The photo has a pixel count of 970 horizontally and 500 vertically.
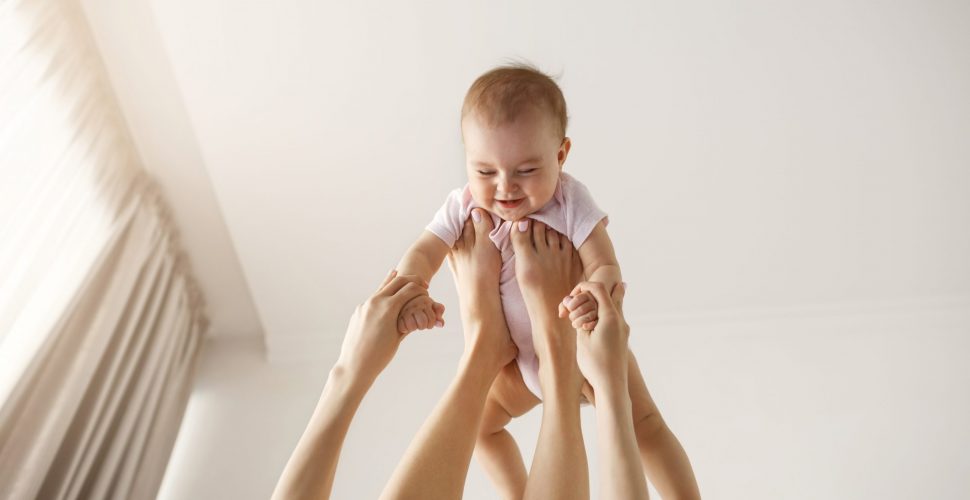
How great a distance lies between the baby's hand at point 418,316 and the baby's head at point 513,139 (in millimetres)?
214

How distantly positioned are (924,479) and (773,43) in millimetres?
1342

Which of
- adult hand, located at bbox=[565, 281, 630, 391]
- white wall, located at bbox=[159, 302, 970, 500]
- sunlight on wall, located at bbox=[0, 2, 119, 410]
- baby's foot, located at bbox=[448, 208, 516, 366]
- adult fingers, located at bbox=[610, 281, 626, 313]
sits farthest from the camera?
white wall, located at bbox=[159, 302, 970, 500]

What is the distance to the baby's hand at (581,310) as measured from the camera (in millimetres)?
1333

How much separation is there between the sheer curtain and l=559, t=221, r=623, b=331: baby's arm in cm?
135

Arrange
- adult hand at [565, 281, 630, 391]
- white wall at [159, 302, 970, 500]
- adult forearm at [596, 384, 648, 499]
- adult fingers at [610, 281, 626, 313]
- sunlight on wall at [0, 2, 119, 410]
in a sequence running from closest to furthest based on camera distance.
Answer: adult forearm at [596, 384, 648, 499], adult hand at [565, 281, 630, 391], adult fingers at [610, 281, 626, 313], sunlight on wall at [0, 2, 119, 410], white wall at [159, 302, 970, 500]

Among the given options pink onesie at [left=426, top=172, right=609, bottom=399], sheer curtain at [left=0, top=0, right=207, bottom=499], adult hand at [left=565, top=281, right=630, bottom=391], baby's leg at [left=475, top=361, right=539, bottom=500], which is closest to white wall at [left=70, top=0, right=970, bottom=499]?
sheer curtain at [left=0, top=0, right=207, bottom=499]

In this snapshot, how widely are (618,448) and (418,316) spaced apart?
38cm

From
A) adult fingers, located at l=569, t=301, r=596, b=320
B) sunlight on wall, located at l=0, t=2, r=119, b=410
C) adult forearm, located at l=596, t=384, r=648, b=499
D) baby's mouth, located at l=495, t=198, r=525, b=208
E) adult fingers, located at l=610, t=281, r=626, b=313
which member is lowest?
adult forearm, located at l=596, t=384, r=648, b=499

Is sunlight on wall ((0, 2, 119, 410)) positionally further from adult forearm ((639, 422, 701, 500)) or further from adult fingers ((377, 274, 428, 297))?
adult forearm ((639, 422, 701, 500))

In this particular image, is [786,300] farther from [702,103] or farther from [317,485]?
[317,485]

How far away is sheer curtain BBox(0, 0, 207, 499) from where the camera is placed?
2.04 meters

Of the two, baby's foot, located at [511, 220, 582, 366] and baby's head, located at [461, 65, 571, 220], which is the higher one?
baby's head, located at [461, 65, 571, 220]

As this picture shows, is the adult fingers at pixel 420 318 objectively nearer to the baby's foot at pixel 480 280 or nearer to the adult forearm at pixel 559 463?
the baby's foot at pixel 480 280

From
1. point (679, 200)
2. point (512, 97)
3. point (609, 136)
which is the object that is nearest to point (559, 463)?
point (512, 97)
